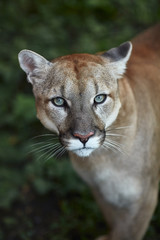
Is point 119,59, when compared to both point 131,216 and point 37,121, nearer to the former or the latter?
point 131,216

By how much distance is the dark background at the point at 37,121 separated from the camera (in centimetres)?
442

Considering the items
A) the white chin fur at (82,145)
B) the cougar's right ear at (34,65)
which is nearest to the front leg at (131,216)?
the white chin fur at (82,145)

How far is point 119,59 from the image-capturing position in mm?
3256

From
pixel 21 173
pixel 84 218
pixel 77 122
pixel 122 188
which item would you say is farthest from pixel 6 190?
pixel 77 122

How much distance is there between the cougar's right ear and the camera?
3211 mm

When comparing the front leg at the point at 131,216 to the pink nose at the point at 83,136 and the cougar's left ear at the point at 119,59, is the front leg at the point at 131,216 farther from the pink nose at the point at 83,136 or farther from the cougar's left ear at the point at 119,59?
the cougar's left ear at the point at 119,59

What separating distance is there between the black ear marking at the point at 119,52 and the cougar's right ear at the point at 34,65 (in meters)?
0.48

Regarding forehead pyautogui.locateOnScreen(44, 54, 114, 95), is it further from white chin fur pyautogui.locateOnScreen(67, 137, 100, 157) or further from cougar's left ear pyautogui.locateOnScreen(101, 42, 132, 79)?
white chin fur pyautogui.locateOnScreen(67, 137, 100, 157)

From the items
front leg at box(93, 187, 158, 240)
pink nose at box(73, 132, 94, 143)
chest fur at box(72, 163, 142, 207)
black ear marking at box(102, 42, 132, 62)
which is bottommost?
front leg at box(93, 187, 158, 240)

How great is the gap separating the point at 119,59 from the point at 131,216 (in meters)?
1.40

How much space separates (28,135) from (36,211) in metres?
1.18

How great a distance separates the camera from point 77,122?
9.62 feet

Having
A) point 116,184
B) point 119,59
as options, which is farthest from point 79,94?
point 116,184

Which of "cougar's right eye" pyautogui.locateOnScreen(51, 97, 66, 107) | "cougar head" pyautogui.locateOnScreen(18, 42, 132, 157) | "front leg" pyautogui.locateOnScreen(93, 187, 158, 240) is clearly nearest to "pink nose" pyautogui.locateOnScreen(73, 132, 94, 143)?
"cougar head" pyautogui.locateOnScreen(18, 42, 132, 157)
